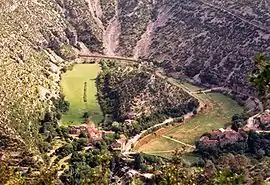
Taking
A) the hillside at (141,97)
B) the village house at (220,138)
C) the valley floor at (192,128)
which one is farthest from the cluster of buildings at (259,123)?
the hillside at (141,97)

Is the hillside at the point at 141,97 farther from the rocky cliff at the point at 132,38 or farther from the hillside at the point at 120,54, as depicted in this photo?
the rocky cliff at the point at 132,38

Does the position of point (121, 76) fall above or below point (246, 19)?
below

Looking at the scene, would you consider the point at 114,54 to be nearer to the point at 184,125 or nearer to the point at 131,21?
the point at 131,21

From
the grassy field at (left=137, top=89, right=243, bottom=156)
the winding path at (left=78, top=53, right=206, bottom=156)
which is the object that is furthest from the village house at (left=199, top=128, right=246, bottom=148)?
the winding path at (left=78, top=53, right=206, bottom=156)

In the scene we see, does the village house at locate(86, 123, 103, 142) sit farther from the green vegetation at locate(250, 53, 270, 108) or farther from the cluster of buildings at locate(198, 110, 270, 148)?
the green vegetation at locate(250, 53, 270, 108)

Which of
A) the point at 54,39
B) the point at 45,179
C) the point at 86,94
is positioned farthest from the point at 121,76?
the point at 45,179
